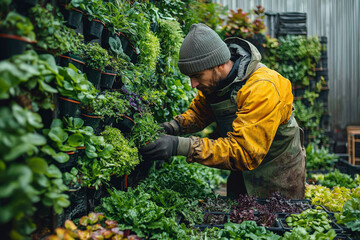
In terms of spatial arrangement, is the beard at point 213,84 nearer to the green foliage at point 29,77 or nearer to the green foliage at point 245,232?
the green foliage at point 245,232

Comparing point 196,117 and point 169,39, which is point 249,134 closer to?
point 196,117

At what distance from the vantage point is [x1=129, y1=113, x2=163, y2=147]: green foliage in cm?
245

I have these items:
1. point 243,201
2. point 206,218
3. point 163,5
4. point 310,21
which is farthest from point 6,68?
point 310,21

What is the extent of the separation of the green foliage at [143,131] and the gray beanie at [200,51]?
0.63 m

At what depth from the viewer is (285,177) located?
3150mm

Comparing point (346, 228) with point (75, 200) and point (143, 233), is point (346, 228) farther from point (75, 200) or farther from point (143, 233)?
point (75, 200)

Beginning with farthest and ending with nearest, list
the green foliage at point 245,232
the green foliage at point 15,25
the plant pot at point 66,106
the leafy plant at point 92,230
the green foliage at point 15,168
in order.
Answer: the green foliage at point 245,232 < the plant pot at point 66,106 < the leafy plant at point 92,230 < the green foliage at point 15,25 < the green foliage at point 15,168

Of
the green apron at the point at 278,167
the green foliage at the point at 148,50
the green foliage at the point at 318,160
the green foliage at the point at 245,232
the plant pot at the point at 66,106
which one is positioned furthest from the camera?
the green foliage at the point at 318,160

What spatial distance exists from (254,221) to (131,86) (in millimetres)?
1409

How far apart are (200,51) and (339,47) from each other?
7.46 metres

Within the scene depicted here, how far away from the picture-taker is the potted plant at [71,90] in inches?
60.9

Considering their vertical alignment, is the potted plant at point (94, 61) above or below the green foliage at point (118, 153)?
above

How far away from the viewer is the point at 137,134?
95.9 inches

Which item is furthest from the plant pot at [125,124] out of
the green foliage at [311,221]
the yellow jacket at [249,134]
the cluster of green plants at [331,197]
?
the cluster of green plants at [331,197]
